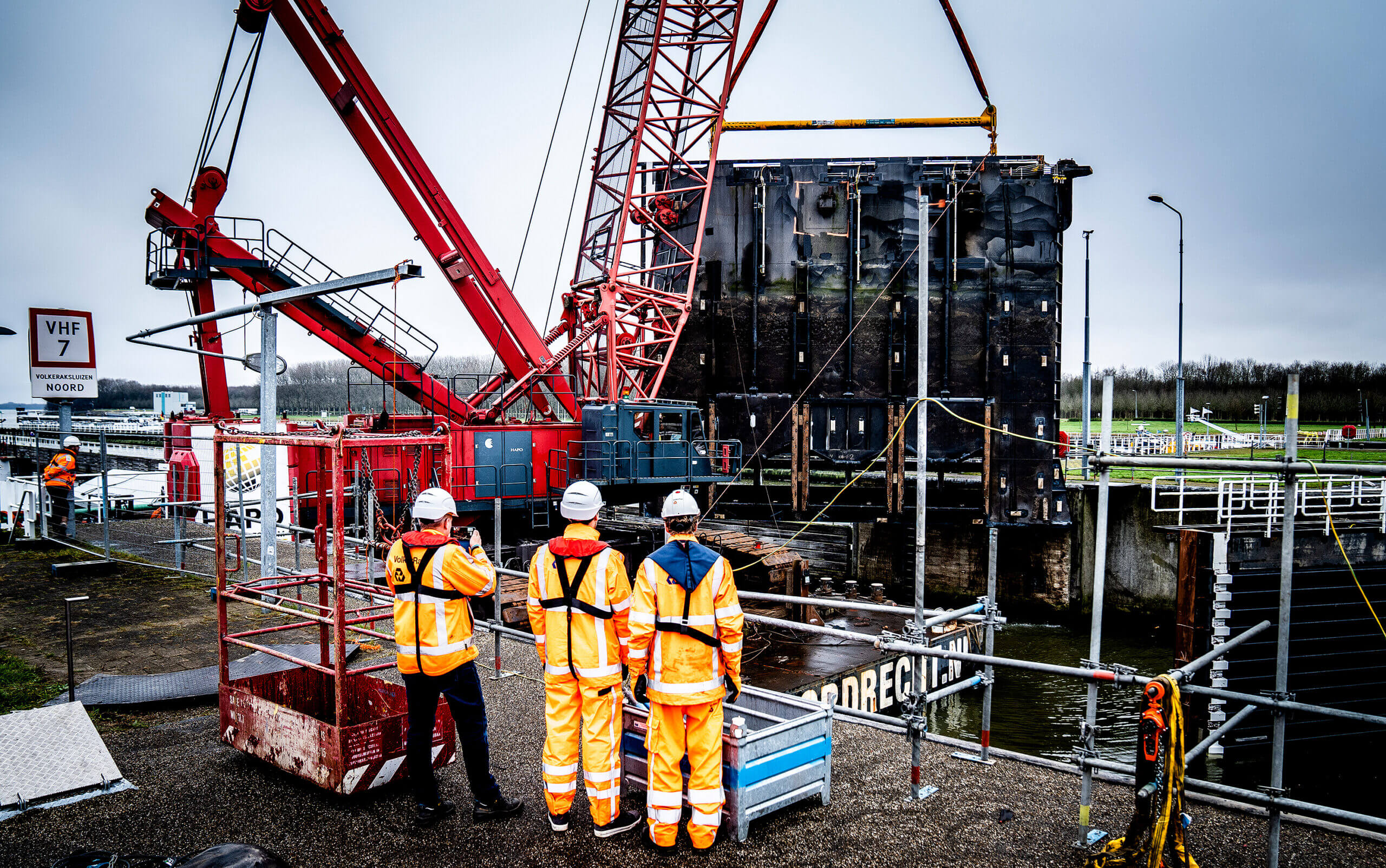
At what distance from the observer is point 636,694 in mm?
5543

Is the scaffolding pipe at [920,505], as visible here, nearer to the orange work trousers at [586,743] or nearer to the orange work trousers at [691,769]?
the orange work trousers at [691,769]

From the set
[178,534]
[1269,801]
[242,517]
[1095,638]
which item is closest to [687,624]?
[1095,638]

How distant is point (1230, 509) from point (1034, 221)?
13.0m

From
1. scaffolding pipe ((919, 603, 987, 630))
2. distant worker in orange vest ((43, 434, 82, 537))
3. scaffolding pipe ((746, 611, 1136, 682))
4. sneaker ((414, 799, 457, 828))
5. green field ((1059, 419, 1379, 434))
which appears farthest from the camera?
green field ((1059, 419, 1379, 434))

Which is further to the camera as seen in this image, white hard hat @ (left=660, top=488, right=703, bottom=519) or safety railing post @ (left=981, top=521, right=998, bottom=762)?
safety railing post @ (left=981, top=521, right=998, bottom=762)

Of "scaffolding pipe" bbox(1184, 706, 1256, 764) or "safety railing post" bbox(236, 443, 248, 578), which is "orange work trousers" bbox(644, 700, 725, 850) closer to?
"scaffolding pipe" bbox(1184, 706, 1256, 764)

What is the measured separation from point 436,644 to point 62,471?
51.1 feet

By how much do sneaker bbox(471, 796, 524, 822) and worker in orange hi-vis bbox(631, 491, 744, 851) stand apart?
103 centimetres

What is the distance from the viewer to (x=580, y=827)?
17.5 feet

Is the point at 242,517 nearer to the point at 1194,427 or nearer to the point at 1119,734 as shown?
the point at 1119,734

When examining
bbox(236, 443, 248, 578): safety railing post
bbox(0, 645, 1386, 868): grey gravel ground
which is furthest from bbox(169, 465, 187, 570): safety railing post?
bbox(0, 645, 1386, 868): grey gravel ground

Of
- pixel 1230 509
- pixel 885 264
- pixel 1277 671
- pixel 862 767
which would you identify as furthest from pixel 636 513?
pixel 1277 671

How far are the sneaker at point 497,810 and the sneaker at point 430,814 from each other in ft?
0.62

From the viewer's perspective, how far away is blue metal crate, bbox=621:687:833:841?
5090 mm
